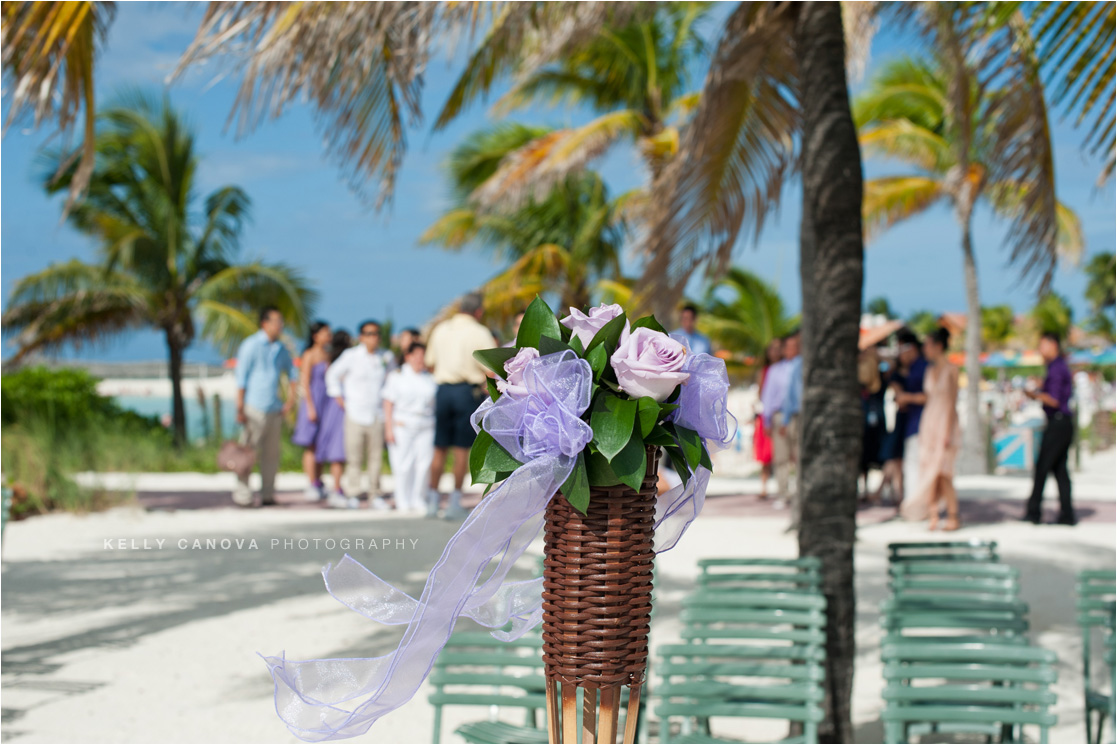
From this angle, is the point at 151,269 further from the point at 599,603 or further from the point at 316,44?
the point at 599,603

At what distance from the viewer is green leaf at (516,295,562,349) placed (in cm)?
163

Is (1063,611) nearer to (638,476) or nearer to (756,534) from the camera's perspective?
(756,534)

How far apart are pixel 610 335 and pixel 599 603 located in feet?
1.54

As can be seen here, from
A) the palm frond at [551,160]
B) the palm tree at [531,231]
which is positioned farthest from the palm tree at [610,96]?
the palm tree at [531,231]

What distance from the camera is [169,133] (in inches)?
699

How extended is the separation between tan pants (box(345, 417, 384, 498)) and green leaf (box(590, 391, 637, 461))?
8.65 meters

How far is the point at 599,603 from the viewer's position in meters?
1.50

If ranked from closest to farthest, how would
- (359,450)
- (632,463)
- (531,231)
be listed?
(632,463), (359,450), (531,231)

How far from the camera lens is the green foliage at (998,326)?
77.3 m

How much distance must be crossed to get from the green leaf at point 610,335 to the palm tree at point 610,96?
13037 mm

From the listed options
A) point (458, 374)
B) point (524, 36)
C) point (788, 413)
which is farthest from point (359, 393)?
point (524, 36)

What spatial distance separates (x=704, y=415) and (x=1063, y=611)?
5856 mm

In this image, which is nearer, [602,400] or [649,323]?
[602,400]

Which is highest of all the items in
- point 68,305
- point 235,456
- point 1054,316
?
point 1054,316
